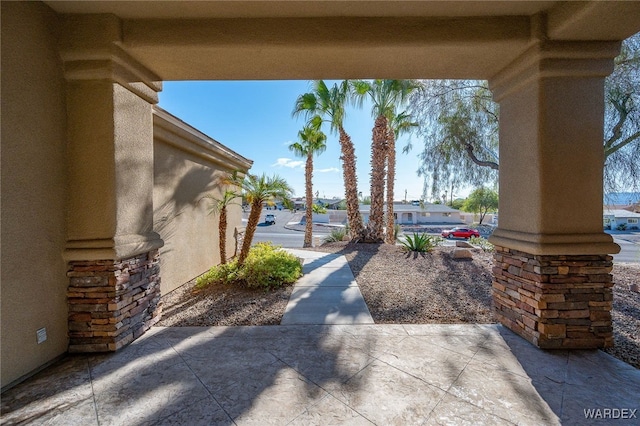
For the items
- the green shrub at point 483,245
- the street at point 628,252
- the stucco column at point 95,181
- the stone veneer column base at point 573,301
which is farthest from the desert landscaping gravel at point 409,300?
the street at point 628,252

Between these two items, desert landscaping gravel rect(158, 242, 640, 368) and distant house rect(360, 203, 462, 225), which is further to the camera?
distant house rect(360, 203, 462, 225)

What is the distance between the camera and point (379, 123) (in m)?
9.56

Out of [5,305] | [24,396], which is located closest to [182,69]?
[5,305]

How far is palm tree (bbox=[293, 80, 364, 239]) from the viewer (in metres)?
9.41

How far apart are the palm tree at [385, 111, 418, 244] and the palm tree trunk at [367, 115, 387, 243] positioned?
640 millimetres

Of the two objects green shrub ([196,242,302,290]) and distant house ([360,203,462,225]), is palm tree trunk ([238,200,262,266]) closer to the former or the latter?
green shrub ([196,242,302,290])

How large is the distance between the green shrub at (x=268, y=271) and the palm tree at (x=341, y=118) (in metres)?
4.76

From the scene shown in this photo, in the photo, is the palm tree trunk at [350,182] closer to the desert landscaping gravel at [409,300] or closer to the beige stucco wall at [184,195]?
the desert landscaping gravel at [409,300]

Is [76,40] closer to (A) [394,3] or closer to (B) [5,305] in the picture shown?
(B) [5,305]

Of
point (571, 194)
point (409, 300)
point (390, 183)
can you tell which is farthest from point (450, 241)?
point (571, 194)

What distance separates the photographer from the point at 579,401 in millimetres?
2193

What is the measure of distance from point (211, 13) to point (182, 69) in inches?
34.2

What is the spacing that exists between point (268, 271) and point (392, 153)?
8.34 m

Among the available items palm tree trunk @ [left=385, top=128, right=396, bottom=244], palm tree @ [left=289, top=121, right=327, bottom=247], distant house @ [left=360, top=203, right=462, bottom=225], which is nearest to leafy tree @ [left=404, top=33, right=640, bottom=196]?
palm tree trunk @ [left=385, top=128, right=396, bottom=244]
